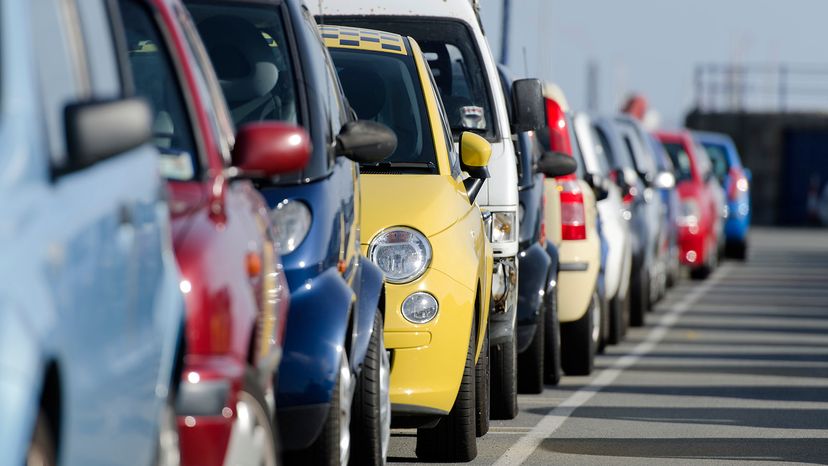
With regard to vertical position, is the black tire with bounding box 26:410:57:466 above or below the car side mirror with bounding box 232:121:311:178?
below

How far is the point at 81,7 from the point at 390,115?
16.0 ft

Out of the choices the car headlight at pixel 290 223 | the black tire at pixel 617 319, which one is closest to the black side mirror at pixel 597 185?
the black tire at pixel 617 319

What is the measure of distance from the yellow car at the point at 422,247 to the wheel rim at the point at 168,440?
3.75 meters

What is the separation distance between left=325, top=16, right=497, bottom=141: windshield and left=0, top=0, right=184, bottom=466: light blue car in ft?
21.9

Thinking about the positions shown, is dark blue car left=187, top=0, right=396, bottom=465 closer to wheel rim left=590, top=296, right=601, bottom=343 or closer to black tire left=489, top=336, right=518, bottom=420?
black tire left=489, top=336, right=518, bottom=420

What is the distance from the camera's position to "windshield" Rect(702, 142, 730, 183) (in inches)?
1316

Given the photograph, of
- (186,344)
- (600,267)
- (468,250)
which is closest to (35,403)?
(186,344)

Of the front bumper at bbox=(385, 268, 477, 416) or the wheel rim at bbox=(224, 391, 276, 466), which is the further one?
the front bumper at bbox=(385, 268, 477, 416)

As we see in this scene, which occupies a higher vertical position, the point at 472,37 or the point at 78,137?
the point at 78,137

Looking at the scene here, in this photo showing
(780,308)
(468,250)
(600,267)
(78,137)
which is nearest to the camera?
(78,137)

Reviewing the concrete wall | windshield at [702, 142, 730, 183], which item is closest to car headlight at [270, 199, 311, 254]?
windshield at [702, 142, 730, 183]

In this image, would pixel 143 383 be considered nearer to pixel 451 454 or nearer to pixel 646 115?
pixel 451 454

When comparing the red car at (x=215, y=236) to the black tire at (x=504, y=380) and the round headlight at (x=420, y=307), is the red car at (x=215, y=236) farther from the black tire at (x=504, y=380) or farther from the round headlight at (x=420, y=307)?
the black tire at (x=504, y=380)

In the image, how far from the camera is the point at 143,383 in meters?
4.68
